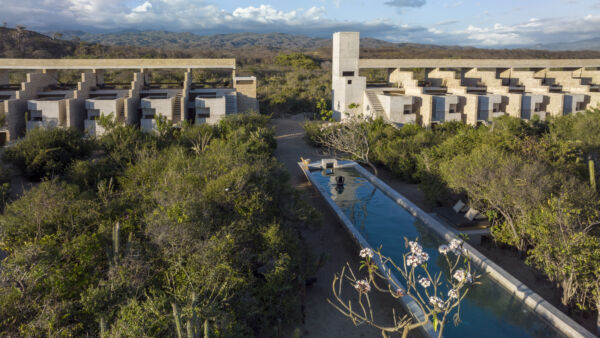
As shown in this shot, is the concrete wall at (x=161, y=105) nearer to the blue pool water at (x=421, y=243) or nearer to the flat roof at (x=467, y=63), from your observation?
the blue pool water at (x=421, y=243)

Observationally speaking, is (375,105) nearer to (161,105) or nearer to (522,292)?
(161,105)

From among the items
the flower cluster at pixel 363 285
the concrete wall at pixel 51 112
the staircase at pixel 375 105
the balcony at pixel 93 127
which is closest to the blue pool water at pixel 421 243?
the flower cluster at pixel 363 285

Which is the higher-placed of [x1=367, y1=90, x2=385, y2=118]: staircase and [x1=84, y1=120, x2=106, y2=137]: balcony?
[x1=367, y1=90, x2=385, y2=118]: staircase

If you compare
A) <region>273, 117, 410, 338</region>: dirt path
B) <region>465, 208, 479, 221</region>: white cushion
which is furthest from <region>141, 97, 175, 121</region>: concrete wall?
<region>465, 208, 479, 221</region>: white cushion

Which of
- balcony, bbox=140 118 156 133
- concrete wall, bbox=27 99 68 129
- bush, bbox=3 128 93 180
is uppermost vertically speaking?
concrete wall, bbox=27 99 68 129

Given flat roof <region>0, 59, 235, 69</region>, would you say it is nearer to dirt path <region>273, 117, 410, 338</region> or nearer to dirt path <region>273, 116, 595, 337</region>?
dirt path <region>273, 116, 595, 337</region>

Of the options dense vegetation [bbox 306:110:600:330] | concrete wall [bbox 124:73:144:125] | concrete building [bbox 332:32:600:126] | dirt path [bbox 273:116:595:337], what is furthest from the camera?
concrete building [bbox 332:32:600:126]
